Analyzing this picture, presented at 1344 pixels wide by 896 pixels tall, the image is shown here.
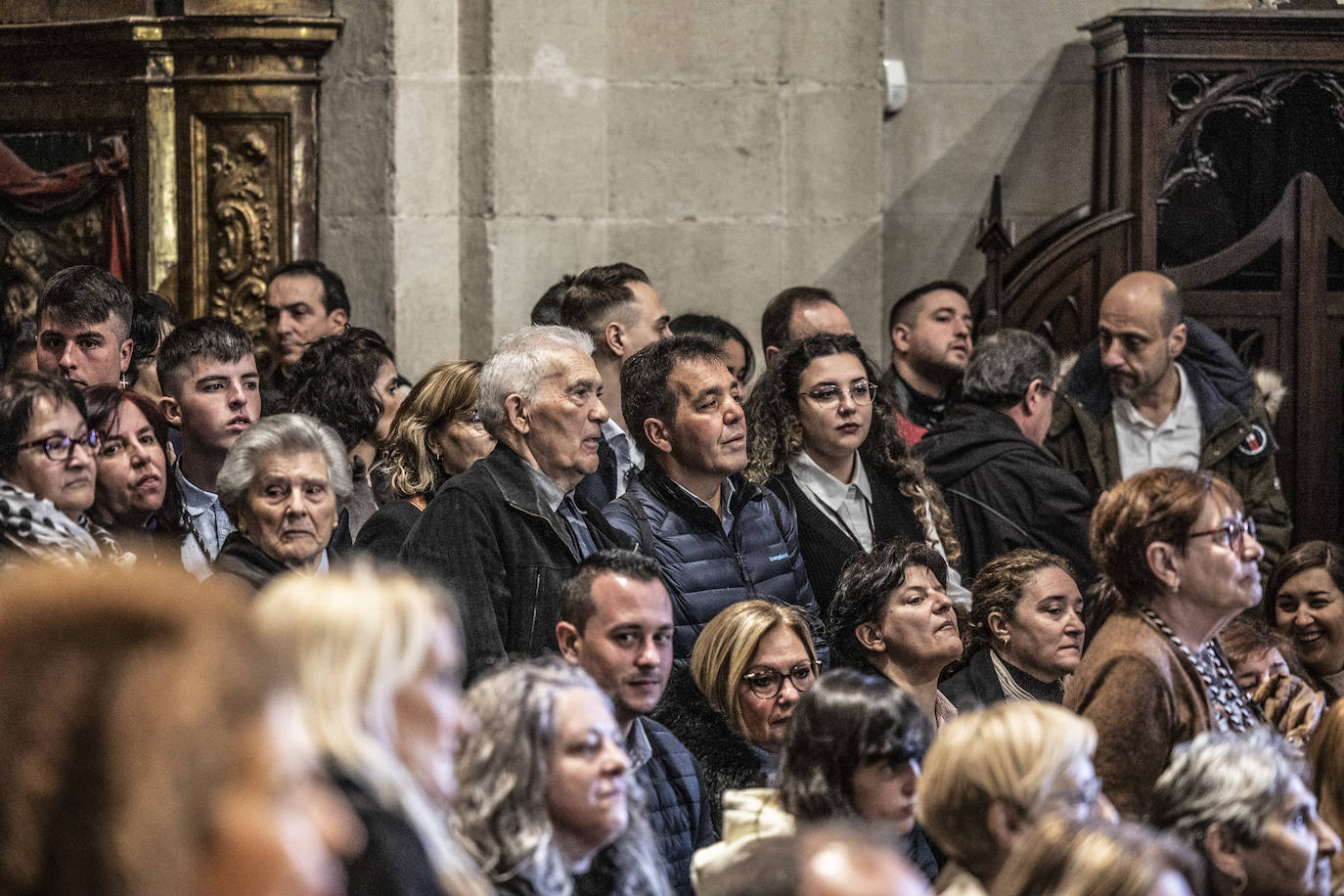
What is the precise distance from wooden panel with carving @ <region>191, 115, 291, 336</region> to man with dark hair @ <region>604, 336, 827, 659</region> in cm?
267

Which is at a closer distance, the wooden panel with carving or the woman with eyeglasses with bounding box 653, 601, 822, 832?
the woman with eyeglasses with bounding box 653, 601, 822, 832

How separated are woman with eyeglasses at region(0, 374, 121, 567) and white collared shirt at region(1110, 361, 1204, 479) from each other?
3868 millimetres

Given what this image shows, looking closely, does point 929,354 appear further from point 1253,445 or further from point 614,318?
point 614,318

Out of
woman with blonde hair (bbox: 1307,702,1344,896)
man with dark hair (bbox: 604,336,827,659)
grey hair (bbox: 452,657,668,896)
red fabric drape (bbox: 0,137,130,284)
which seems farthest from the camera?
red fabric drape (bbox: 0,137,130,284)

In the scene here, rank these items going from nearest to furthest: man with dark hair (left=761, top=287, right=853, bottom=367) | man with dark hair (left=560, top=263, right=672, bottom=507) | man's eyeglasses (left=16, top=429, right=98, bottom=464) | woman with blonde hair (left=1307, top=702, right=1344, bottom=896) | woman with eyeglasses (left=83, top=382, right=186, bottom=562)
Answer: woman with blonde hair (left=1307, top=702, right=1344, bottom=896), man's eyeglasses (left=16, top=429, right=98, bottom=464), woman with eyeglasses (left=83, top=382, right=186, bottom=562), man with dark hair (left=560, top=263, right=672, bottom=507), man with dark hair (left=761, top=287, right=853, bottom=367)

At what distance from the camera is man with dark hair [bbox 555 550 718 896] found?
3893mm

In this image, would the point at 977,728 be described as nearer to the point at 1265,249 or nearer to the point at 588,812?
the point at 588,812

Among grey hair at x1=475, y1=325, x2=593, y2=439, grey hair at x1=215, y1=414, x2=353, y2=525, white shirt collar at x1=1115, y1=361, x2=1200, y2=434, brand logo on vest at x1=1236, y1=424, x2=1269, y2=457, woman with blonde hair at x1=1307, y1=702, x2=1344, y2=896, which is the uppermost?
grey hair at x1=475, y1=325, x2=593, y2=439

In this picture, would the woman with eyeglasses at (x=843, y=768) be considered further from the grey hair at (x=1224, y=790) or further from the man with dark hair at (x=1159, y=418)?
the man with dark hair at (x=1159, y=418)

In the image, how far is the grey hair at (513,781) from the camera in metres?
2.98

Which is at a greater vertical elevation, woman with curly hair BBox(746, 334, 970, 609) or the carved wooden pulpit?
the carved wooden pulpit

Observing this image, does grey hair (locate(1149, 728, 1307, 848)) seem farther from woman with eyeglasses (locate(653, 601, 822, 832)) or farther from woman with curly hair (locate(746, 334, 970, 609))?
woman with curly hair (locate(746, 334, 970, 609))

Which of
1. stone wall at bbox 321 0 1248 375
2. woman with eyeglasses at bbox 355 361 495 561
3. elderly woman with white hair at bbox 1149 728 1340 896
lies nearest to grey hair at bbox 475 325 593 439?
woman with eyeglasses at bbox 355 361 495 561

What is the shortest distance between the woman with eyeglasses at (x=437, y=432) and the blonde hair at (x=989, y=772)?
88.8 inches
